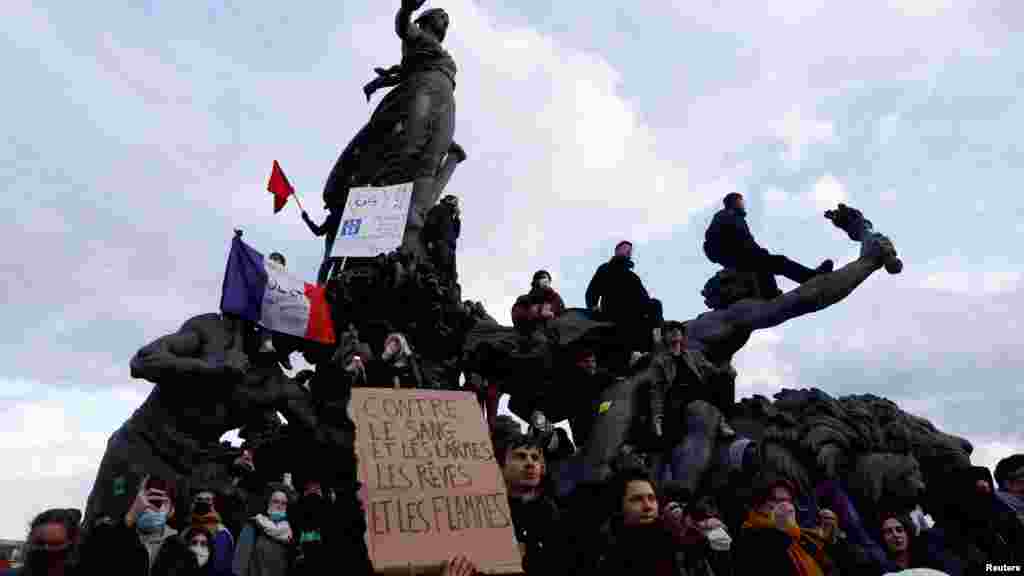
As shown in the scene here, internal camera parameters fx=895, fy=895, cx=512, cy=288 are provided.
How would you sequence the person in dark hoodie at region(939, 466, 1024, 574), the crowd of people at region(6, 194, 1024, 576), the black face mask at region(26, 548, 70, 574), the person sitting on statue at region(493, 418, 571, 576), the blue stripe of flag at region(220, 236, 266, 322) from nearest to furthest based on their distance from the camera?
the black face mask at region(26, 548, 70, 574), the crowd of people at region(6, 194, 1024, 576), the person sitting on statue at region(493, 418, 571, 576), the person in dark hoodie at region(939, 466, 1024, 574), the blue stripe of flag at region(220, 236, 266, 322)

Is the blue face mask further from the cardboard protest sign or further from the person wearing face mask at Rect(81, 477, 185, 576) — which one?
the cardboard protest sign

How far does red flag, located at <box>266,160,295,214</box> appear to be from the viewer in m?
12.7

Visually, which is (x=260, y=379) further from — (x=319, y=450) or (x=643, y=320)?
(x=643, y=320)

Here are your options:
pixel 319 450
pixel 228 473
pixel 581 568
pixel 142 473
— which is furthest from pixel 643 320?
pixel 581 568

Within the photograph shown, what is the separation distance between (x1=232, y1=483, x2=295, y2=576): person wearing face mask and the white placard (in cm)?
504

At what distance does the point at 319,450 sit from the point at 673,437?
11.7 feet

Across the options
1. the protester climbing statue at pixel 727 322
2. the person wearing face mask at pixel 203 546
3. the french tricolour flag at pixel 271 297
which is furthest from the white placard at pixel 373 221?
the person wearing face mask at pixel 203 546

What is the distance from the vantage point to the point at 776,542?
3598mm

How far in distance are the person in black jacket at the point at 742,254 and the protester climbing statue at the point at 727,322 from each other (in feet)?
0.47

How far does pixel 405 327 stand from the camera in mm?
10727

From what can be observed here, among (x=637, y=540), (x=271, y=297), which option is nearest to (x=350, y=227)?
(x=271, y=297)

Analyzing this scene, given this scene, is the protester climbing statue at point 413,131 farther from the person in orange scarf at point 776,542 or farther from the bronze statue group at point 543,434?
the person in orange scarf at point 776,542

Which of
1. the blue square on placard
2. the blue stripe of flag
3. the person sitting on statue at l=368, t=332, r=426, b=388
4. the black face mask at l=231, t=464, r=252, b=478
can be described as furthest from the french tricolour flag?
the black face mask at l=231, t=464, r=252, b=478

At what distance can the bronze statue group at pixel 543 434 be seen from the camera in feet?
12.7
